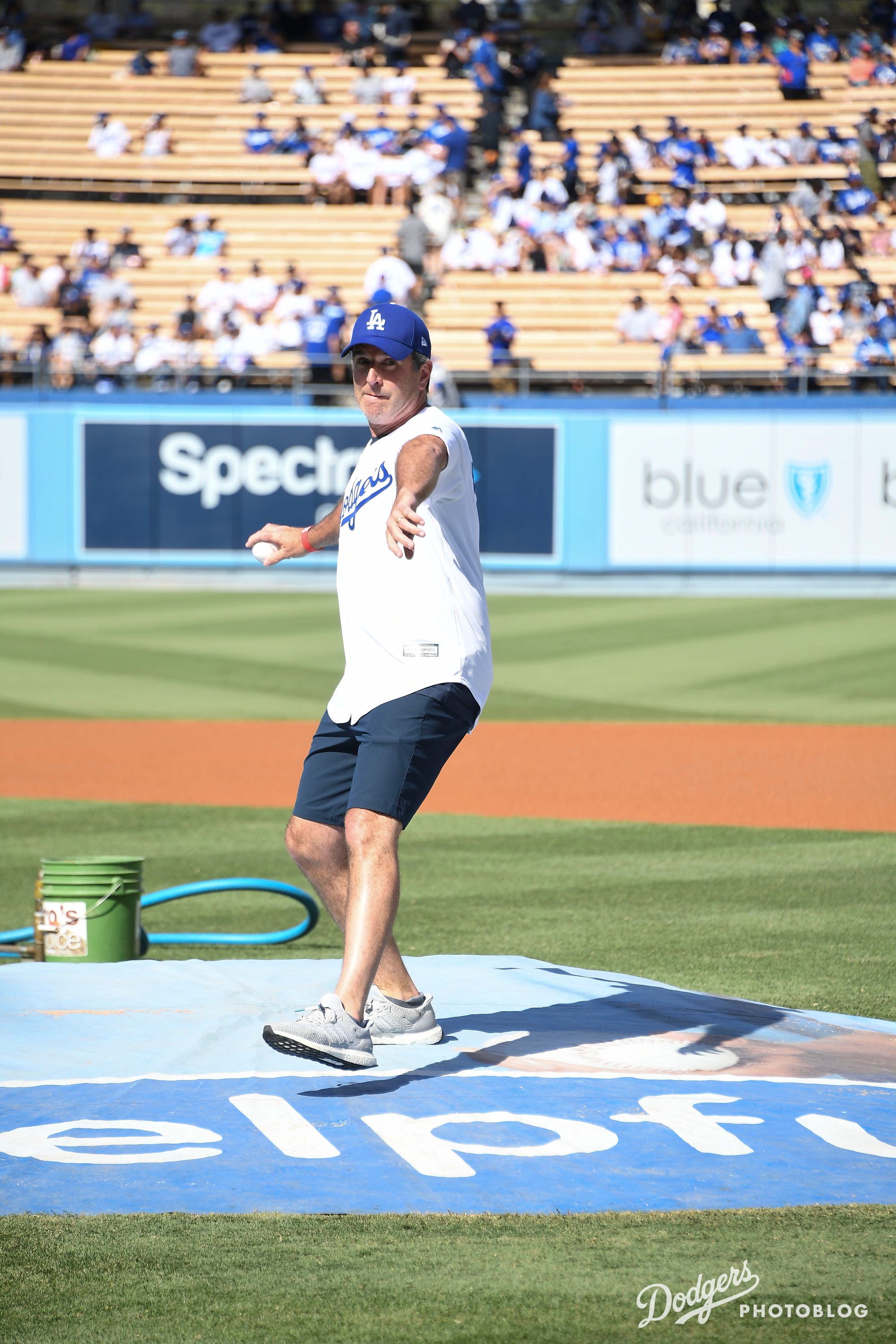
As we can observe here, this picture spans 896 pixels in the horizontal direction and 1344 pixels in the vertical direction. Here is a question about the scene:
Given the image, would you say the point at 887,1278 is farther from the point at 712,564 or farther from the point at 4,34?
the point at 4,34

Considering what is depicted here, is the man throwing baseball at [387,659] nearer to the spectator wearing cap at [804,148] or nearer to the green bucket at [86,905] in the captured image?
the green bucket at [86,905]

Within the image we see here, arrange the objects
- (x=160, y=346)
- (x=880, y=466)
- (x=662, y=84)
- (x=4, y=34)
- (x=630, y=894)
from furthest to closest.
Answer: (x=4, y=34) < (x=662, y=84) < (x=160, y=346) < (x=880, y=466) < (x=630, y=894)

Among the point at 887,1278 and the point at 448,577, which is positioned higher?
the point at 448,577

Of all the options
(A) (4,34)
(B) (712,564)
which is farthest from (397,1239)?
(A) (4,34)

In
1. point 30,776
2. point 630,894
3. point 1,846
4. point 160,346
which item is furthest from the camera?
point 160,346

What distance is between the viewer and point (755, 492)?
856 inches

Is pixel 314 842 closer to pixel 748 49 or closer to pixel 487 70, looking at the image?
pixel 487 70

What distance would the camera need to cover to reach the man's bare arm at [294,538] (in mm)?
4707

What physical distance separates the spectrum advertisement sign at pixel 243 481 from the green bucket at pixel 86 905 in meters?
16.5

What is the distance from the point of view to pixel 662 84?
30.5 metres

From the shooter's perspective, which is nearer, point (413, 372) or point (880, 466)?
point (413, 372)

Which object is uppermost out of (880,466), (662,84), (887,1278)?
(662,84)

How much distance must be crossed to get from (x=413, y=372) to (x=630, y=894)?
11.5 feet

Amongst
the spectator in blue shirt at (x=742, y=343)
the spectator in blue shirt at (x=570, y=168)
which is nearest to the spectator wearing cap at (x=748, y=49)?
the spectator in blue shirt at (x=570, y=168)
